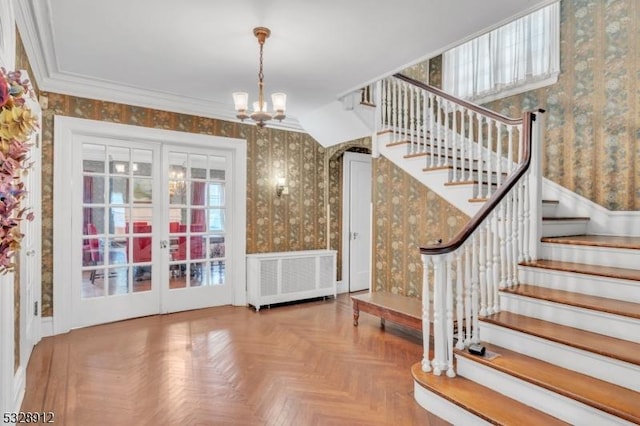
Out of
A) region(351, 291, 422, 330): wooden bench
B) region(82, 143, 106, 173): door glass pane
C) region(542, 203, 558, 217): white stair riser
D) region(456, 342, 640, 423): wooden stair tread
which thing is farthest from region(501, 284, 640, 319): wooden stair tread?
region(82, 143, 106, 173): door glass pane

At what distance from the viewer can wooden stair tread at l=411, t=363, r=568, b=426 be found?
198cm

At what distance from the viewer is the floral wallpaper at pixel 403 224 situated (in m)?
3.95

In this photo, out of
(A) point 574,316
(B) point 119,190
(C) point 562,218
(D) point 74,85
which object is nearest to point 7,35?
(D) point 74,85

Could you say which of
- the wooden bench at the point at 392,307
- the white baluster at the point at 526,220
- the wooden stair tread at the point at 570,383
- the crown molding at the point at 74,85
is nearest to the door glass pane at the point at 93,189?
the crown molding at the point at 74,85

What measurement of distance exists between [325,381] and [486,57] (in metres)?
4.38

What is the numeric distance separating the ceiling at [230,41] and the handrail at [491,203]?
90cm

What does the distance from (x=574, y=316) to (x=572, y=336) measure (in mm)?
219

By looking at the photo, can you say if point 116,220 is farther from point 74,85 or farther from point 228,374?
point 228,374

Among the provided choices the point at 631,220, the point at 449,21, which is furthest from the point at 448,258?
the point at 631,220

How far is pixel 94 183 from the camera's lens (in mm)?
4191

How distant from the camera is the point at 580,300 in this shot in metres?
2.45

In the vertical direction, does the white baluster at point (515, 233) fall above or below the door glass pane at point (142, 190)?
below

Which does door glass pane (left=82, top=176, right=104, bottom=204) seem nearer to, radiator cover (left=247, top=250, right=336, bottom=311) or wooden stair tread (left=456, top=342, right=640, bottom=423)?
radiator cover (left=247, top=250, right=336, bottom=311)

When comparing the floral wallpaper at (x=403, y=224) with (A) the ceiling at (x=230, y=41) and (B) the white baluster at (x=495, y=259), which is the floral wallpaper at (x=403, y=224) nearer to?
(B) the white baluster at (x=495, y=259)
